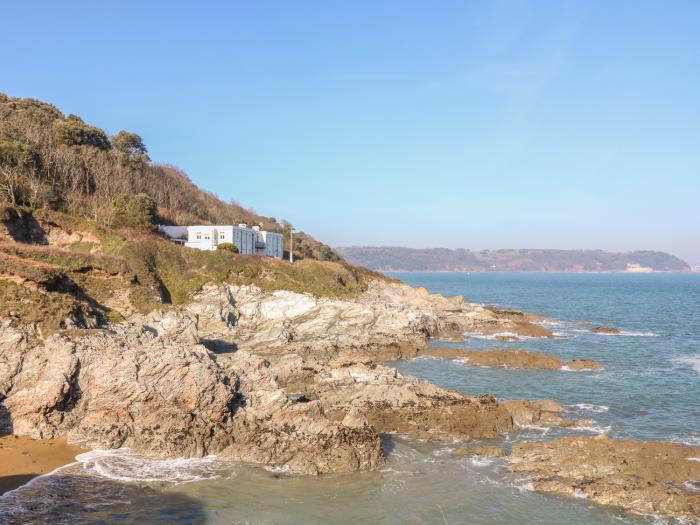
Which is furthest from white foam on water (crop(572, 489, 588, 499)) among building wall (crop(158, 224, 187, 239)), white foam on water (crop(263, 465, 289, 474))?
building wall (crop(158, 224, 187, 239))

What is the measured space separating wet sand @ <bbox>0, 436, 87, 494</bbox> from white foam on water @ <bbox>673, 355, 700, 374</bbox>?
4187cm

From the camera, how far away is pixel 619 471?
18891mm

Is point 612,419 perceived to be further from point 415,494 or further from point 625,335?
point 625,335

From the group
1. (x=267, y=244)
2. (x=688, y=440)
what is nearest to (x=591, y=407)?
(x=688, y=440)

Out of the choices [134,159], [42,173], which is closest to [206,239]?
[42,173]

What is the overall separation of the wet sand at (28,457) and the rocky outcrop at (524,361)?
28.8 meters

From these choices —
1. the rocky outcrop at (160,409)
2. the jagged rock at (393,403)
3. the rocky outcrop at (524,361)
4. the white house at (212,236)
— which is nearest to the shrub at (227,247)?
the white house at (212,236)

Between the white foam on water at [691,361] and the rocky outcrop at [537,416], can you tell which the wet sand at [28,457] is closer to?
the rocky outcrop at [537,416]

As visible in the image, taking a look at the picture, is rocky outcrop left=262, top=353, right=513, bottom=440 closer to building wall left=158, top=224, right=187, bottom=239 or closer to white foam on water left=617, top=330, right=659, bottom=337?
white foam on water left=617, top=330, right=659, bottom=337

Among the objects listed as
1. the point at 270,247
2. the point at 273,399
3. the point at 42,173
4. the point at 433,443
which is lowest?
the point at 433,443

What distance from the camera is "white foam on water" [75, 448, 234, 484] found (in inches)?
721

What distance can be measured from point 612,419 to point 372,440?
13.9 m

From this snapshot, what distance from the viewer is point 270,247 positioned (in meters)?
75.8

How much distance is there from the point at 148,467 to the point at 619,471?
17.7 metres
